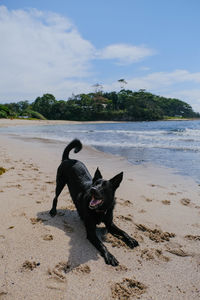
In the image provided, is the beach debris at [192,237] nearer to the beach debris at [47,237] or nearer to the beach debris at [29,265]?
the beach debris at [47,237]

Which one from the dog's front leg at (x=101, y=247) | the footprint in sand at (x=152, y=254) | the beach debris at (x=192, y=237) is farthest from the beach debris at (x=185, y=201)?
the dog's front leg at (x=101, y=247)

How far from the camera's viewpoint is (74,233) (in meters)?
3.04

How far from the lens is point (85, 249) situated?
2.66m

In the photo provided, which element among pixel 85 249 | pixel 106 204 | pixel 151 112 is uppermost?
pixel 151 112

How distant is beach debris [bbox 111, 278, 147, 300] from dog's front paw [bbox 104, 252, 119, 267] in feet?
0.80

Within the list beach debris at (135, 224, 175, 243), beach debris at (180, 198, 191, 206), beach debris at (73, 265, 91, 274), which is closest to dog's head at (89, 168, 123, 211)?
beach debris at (73, 265, 91, 274)

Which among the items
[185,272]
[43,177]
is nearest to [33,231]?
[185,272]

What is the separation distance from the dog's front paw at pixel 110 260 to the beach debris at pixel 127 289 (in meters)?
0.25

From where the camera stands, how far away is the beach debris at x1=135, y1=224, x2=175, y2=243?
9.51 feet

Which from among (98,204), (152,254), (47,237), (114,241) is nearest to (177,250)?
(152,254)

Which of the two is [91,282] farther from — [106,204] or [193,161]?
[193,161]

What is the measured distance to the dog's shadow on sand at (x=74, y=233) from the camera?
2480mm

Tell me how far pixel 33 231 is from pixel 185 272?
2017mm

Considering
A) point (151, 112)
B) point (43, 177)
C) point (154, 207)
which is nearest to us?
point (154, 207)
